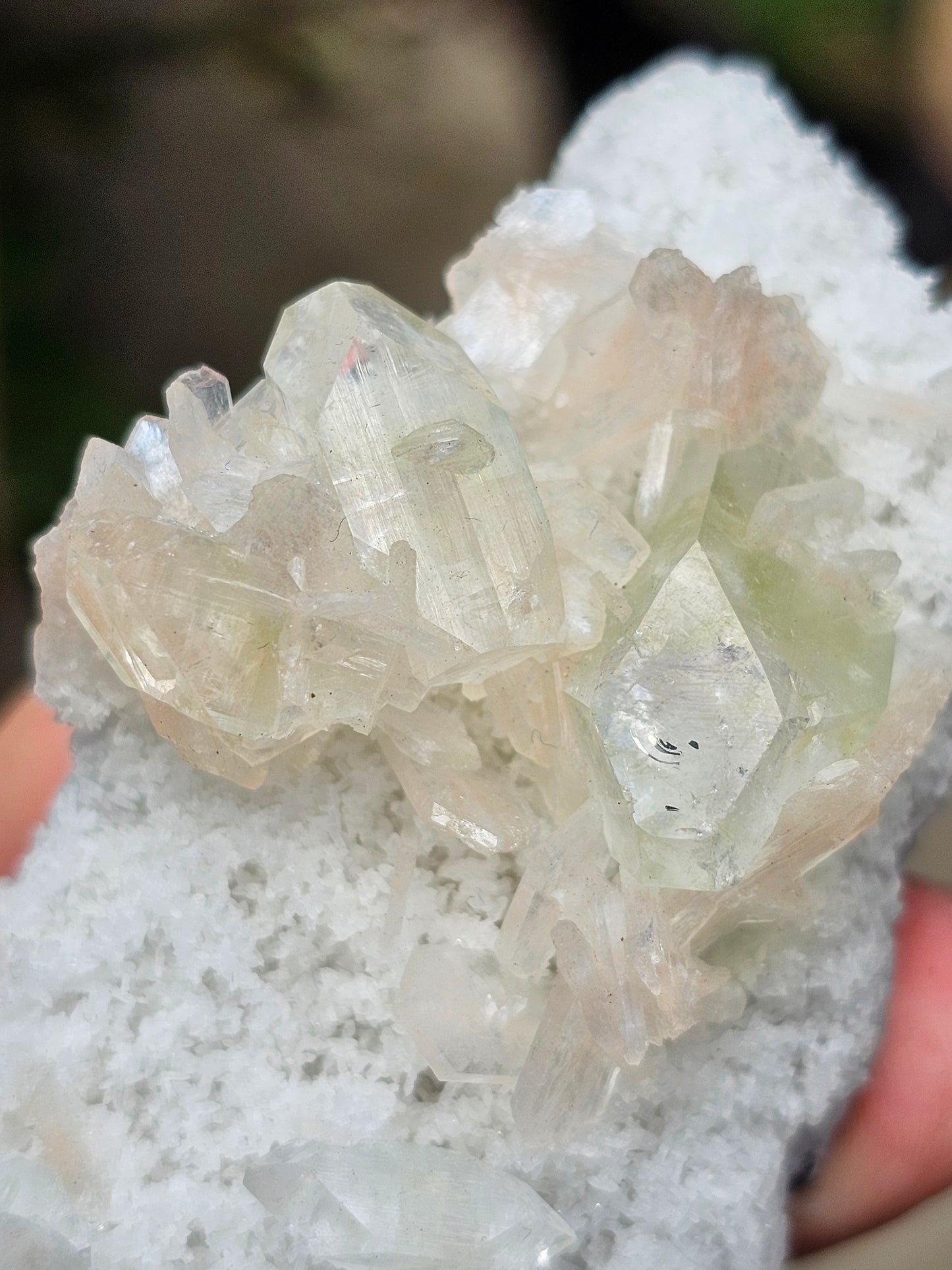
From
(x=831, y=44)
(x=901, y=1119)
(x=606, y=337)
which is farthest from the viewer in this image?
(x=831, y=44)

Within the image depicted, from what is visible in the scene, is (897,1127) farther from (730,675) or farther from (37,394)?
(37,394)

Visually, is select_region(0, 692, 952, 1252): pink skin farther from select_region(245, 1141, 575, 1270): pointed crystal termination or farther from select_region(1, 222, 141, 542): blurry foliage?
select_region(1, 222, 141, 542): blurry foliage

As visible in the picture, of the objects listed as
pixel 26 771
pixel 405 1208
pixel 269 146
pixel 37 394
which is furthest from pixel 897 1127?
pixel 269 146

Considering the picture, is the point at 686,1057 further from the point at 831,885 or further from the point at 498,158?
the point at 498,158

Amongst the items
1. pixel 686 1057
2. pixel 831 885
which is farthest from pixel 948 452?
pixel 686 1057

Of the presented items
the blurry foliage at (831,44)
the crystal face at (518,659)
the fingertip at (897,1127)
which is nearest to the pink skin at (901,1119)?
the fingertip at (897,1127)

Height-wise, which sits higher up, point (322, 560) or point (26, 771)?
point (322, 560)

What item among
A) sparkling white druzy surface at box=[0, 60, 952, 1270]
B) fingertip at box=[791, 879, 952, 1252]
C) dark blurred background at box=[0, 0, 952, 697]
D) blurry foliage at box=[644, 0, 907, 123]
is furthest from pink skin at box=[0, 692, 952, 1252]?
blurry foliage at box=[644, 0, 907, 123]
